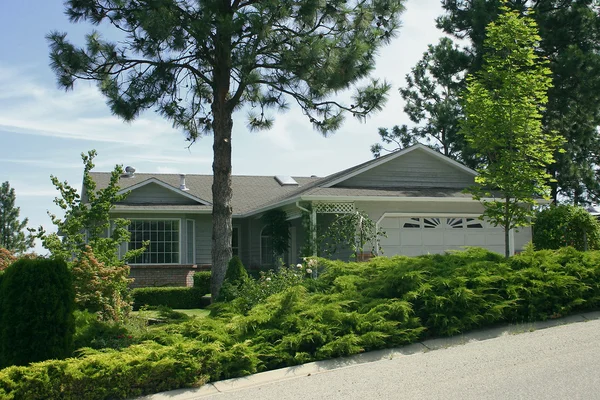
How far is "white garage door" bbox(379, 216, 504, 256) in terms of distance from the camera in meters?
17.8

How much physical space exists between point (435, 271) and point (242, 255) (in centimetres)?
1429

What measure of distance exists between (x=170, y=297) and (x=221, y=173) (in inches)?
Result: 196

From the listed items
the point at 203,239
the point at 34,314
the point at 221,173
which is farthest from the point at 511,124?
the point at 203,239

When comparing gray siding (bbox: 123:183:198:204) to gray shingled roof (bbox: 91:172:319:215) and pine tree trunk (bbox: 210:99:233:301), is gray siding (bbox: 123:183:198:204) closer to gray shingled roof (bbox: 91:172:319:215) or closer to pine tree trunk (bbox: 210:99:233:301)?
gray shingled roof (bbox: 91:172:319:215)

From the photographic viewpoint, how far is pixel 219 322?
8.74 m

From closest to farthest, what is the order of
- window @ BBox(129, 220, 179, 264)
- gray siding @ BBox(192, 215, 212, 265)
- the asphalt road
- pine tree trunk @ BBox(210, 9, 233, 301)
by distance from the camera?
the asphalt road → pine tree trunk @ BBox(210, 9, 233, 301) → window @ BBox(129, 220, 179, 264) → gray siding @ BBox(192, 215, 212, 265)

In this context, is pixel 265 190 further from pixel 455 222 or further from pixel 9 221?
pixel 9 221

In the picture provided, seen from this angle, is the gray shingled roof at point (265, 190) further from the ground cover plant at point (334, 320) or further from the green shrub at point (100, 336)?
the green shrub at point (100, 336)

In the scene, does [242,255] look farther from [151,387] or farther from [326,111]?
[151,387]

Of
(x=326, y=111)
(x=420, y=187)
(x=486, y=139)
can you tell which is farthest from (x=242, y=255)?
(x=486, y=139)

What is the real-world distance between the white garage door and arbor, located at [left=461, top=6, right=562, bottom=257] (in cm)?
530

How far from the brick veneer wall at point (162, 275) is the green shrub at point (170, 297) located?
5.11 feet

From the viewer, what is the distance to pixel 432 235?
59.1ft

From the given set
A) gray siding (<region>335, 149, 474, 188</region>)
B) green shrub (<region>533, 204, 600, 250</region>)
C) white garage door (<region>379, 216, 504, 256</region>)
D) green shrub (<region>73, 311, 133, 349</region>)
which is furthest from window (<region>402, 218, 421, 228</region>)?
green shrub (<region>73, 311, 133, 349</region>)
